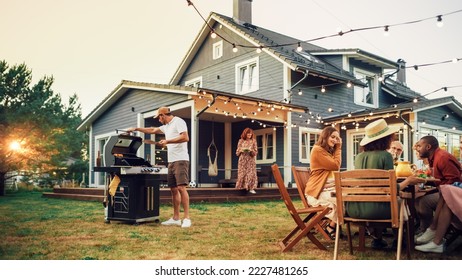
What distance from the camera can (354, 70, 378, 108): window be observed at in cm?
→ 1109

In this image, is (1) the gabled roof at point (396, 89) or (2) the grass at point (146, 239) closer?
(2) the grass at point (146, 239)

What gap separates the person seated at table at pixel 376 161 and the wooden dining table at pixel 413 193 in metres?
0.07

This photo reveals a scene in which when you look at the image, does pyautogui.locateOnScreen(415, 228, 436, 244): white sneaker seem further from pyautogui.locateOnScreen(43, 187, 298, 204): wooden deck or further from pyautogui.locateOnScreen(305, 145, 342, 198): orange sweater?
pyautogui.locateOnScreen(43, 187, 298, 204): wooden deck

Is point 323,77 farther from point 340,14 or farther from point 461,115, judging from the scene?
point 340,14

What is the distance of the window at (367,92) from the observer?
11086 millimetres

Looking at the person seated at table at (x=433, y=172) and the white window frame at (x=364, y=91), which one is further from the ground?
the white window frame at (x=364, y=91)

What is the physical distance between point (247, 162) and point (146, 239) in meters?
4.34

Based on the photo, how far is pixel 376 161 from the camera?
2971 millimetres

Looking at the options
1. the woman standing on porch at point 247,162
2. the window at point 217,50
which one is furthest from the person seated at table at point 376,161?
the window at point 217,50

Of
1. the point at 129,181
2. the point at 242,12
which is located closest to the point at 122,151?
the point at 129,181

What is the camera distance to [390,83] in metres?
11.1

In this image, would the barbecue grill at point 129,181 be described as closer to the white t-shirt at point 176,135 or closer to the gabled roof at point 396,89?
the white t-shirt at point 176,135

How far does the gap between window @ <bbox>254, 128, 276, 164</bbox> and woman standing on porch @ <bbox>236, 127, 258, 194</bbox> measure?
226cm

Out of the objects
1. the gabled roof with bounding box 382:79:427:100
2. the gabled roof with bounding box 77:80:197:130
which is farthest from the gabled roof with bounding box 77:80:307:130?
the gabled roof with bounding box 382:79:427:100
